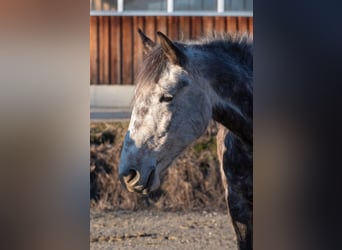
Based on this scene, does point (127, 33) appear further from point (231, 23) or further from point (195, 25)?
point (231, 23)

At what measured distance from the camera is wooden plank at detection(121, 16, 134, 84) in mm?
10372

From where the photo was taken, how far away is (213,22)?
10.8 meters

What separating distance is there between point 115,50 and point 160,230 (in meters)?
4.66

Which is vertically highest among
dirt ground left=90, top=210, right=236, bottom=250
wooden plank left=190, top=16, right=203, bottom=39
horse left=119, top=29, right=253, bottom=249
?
wooden plank left=190, top=16, right=203, bottom=39

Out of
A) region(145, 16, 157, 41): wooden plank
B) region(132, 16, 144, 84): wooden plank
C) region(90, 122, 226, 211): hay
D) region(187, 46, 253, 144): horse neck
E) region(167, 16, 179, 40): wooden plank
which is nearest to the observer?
region(187, 46, 253, 144): horse neck

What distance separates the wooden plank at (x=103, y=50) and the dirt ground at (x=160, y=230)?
3813mm

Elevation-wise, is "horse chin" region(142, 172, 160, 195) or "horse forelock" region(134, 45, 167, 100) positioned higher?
"horse forelock" region(134, 45, 167, 100)

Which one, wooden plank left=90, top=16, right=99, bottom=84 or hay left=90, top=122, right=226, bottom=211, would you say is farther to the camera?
wooden plank left=90, top=16, right=99, bottom=84

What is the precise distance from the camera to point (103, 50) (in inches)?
412

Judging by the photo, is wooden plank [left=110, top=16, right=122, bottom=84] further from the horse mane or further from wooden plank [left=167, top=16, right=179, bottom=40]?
the horse mane

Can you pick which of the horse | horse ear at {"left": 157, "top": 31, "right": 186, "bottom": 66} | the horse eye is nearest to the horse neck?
the horse

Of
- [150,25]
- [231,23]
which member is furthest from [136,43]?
[231,23]

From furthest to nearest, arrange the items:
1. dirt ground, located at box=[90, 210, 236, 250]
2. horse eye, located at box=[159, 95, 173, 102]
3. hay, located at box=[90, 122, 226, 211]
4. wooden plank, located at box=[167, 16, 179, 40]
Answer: wooden plank, located at box=[167, 16, 179, 40]
hay, located at box=[90, 122, 226, 211]
dirt ground, located at box=[90, 210, 236, 250]
horse eye, located at box=[159, 95, 173, 102]
